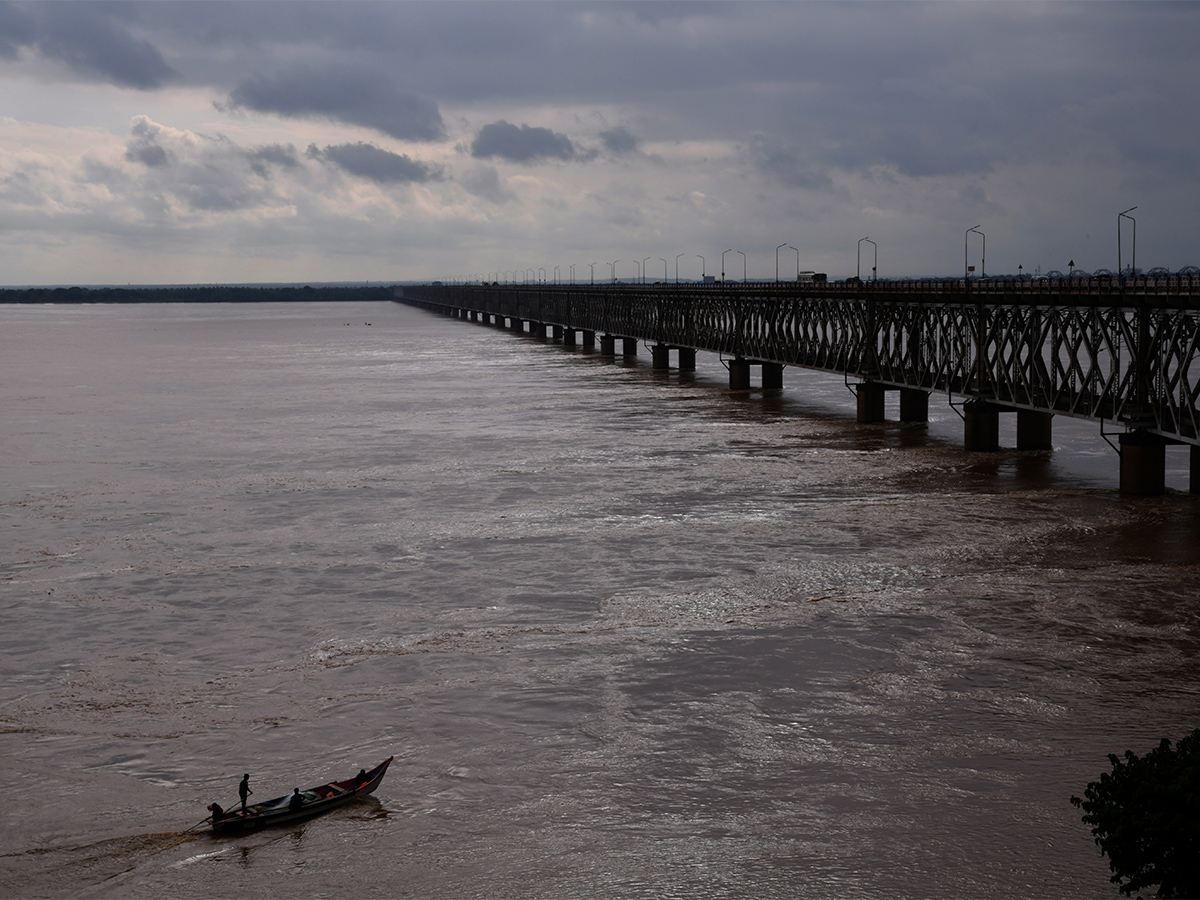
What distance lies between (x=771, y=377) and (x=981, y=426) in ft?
138

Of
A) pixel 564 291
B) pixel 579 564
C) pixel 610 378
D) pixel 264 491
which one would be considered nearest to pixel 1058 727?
pixel 579 564

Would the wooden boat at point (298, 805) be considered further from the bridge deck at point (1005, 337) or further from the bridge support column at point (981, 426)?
the bridge support column at point (981, 426)

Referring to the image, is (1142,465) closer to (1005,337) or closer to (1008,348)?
(1005,337)

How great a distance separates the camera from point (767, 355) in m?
103

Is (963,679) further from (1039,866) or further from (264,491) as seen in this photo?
(264,491)

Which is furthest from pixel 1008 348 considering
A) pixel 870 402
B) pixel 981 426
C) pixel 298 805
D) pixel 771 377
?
pixel 298 805

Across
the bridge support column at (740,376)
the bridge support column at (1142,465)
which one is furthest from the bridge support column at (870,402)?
the bridge support column at (1142,465)

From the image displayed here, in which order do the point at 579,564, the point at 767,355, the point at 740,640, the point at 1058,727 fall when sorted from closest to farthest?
the point at 1058,727, the point at 740,640, the point at 579,564, the point at 767,355

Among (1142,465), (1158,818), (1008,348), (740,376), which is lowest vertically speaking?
(1158,818)

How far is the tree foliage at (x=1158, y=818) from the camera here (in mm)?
15164

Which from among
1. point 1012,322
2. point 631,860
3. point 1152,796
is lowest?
point 631,860

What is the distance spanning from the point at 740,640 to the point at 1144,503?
83.6 ft

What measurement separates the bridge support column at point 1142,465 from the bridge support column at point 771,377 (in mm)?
54411

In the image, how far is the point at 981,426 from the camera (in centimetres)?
6481
